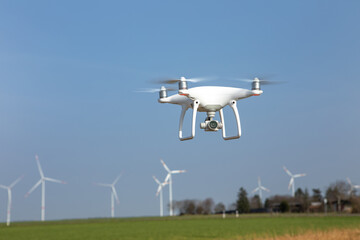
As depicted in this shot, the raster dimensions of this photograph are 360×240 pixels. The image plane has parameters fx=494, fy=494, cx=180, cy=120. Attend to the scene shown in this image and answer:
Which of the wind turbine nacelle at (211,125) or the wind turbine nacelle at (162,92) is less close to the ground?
the wind turbine nacelle at (162,92)

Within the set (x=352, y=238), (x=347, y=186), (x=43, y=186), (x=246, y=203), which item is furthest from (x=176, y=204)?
(x=352, y=238)

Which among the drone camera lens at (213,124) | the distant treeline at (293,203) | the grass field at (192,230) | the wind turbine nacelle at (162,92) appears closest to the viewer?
the wind turbine nacelle at (162,92)

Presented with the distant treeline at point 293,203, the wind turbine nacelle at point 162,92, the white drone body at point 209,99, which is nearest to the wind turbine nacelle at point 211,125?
the white drone body at point 209,99

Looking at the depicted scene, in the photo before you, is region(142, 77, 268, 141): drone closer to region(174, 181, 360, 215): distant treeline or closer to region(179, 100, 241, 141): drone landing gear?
region(179, 100, 241, 141): drone landing gear

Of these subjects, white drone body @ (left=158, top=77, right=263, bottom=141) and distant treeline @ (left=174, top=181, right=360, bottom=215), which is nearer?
white drone body @ (left=158, top=77, right=263, bottom=141)

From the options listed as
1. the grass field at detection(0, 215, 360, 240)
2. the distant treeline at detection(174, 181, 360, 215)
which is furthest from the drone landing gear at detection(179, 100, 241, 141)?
the distant treeline at detection(174, 181, 360, 215)

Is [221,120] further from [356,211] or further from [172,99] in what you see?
[356,211]

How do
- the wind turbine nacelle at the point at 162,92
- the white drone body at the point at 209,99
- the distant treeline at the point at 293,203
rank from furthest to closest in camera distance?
the distant treeline at the point at 293,203
the wind turbine nacelle at the point at 162,92
the white drone body at the point at 209,99

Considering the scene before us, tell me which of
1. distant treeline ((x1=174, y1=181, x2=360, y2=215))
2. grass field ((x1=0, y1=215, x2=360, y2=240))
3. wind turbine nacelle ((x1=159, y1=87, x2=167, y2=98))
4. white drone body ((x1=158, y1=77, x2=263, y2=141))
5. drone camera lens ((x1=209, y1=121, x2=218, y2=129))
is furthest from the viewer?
Result: distant treeline ((x1=174, y1=181, x2=360, y2=215))

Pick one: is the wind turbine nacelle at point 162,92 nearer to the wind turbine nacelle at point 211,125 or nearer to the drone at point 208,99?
the drone at point 208,99
